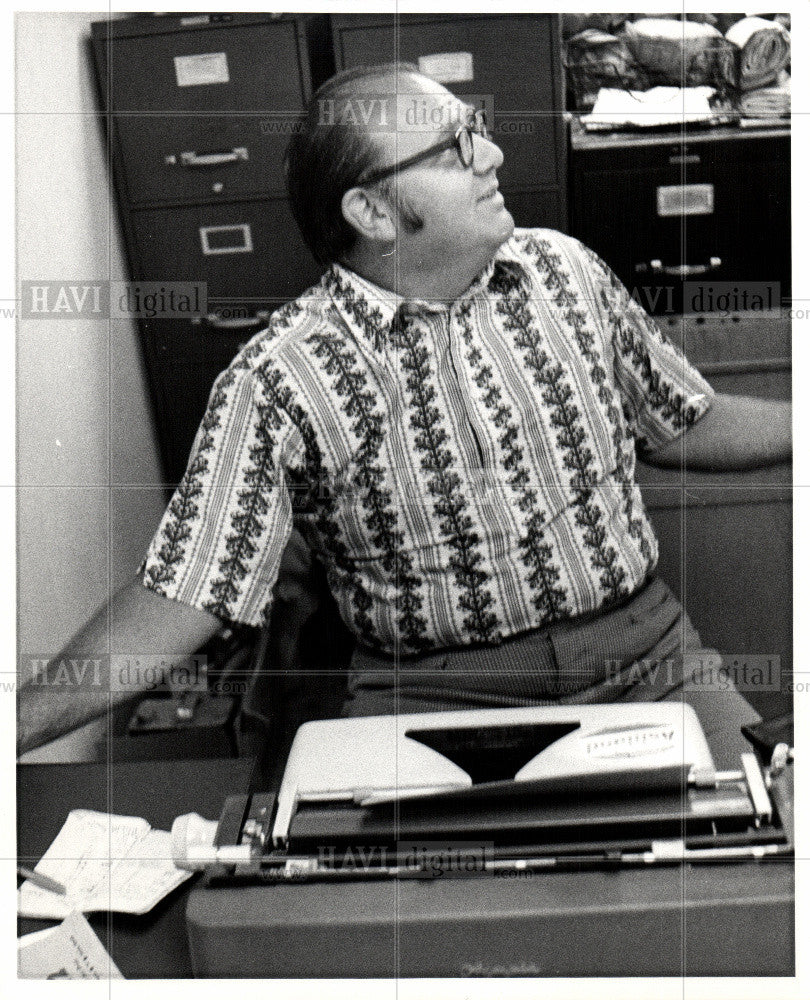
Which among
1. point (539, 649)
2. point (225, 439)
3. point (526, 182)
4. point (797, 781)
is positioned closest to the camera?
point (797, 781)

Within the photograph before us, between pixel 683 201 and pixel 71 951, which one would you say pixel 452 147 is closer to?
pixel 683 201

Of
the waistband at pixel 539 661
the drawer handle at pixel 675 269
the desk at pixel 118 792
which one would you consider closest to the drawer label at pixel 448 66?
the drawer handle at pixel 675 269

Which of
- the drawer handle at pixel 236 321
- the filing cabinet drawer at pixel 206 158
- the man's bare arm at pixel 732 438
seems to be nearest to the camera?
the man's bare arm at pixel 732 438

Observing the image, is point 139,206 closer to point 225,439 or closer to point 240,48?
→ point 240,48

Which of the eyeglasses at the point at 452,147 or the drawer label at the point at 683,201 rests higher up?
the eyeglasses at the point at 452,147

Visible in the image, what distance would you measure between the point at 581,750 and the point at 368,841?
Answer: 0.66 feet

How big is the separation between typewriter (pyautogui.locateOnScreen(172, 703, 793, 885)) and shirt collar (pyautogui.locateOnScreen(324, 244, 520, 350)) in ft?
2.35

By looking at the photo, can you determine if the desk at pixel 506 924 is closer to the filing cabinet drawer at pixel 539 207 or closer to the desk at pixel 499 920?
the desk at pixel 499 920

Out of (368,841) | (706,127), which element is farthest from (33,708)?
(706,127)

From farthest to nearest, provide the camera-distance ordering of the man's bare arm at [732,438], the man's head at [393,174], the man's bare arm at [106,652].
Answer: the man's bare arm at [732,438], the man's head at [393,174], the man's bare arm at [106,652]

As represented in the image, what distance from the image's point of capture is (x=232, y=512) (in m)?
1.43

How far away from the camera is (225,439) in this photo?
1438 mm

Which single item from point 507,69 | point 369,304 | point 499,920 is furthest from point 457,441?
point 499,920

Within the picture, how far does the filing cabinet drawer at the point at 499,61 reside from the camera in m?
1.47
